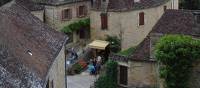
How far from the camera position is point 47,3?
6806cm

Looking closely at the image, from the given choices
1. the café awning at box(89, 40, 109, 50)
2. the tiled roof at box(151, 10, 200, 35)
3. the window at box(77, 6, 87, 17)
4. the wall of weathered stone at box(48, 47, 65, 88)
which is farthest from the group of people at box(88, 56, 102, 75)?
the wall of weathered stone at box(48, 47, 65, 88)

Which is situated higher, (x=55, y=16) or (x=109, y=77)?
(x=55, y=16)

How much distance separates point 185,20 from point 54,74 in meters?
12.6

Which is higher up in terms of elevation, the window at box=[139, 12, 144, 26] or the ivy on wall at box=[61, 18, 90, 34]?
the window at box=[139, 12, 144, 26]

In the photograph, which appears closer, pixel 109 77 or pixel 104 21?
pixel 109 77

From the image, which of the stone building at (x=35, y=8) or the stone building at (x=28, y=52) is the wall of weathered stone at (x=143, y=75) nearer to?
the stone building at (x=28, y=52)

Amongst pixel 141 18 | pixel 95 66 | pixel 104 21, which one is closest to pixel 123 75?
pixel 95 66

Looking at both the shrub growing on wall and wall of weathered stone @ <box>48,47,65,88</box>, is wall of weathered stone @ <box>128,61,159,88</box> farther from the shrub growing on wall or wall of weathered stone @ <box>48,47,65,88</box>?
wall of weathered stone @ <box>48,47,65,88</box>

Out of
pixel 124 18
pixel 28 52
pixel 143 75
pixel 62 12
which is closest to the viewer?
pixel 28 52

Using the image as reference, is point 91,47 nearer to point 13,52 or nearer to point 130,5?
point 130,5

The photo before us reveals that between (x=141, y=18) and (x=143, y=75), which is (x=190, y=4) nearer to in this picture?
(x=141, y=18)

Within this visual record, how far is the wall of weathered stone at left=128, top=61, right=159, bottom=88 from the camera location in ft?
167

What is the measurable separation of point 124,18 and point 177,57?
22464mm

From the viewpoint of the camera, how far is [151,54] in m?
50.1
